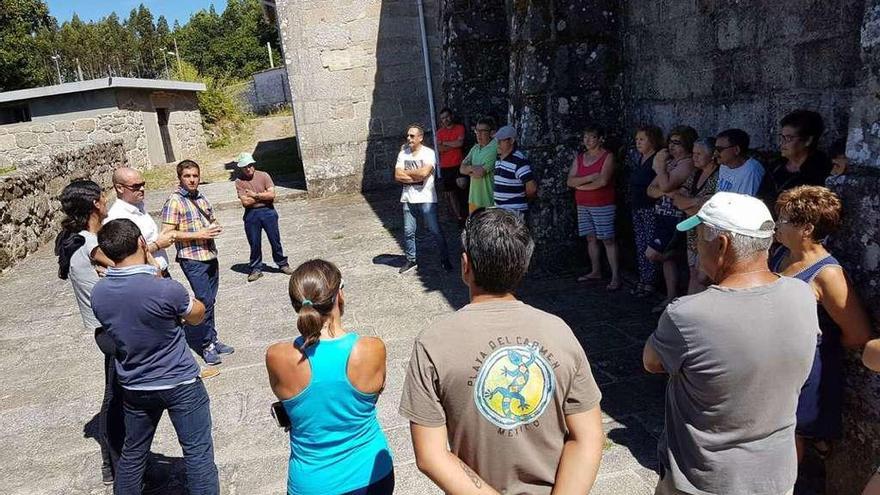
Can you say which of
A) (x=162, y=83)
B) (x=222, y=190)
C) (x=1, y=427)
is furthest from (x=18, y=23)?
(x=1, y=427)

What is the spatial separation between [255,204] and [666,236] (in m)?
4.31

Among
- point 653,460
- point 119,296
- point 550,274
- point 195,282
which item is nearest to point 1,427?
point 195,282

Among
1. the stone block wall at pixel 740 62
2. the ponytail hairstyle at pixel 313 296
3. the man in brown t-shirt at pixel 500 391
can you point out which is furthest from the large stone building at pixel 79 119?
the man in brown t-shirt at pixel 500 391

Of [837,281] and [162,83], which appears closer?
[837,281]

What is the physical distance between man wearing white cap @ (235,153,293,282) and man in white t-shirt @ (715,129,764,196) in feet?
14.8

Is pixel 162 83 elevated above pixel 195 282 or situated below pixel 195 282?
above

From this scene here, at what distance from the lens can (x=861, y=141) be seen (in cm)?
267

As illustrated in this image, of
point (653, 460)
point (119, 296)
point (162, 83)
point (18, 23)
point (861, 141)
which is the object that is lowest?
point (653, 460)

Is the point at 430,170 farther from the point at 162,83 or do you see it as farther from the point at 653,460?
the point at 162,83

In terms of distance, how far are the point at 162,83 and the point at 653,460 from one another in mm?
17305

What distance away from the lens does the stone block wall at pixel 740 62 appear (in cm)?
364

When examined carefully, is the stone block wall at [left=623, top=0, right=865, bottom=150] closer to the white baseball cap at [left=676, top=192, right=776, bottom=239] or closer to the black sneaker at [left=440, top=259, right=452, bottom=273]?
the white baseball cap at [left=676, top=192, right=776, bottom=239]

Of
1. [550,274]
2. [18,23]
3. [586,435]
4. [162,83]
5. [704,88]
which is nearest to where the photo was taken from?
[586,435]

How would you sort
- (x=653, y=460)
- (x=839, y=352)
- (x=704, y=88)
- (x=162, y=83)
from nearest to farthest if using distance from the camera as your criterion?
(x=839, y=352) < (x=653, y=460) < (x=704, y=88) < (x=162, y=83)
